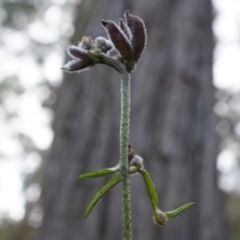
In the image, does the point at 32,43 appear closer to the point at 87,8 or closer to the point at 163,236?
the point at 87,8

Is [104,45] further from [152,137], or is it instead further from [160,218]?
[152,137]

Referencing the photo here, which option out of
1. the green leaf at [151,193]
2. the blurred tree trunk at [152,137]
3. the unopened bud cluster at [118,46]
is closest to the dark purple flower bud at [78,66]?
the unopened bud cluster at [118,46]

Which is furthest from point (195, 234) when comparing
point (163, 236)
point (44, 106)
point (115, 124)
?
point (44, 106)

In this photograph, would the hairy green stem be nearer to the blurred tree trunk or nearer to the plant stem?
the plant stem

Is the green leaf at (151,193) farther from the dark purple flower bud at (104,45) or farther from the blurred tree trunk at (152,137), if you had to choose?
the blurred tree trunk at (152,137)

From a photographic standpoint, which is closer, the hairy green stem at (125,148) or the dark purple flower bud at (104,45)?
the hairy green stem at (125,148)

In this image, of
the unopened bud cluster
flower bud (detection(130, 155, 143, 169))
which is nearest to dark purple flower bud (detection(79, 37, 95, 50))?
the unopened bud cluster
